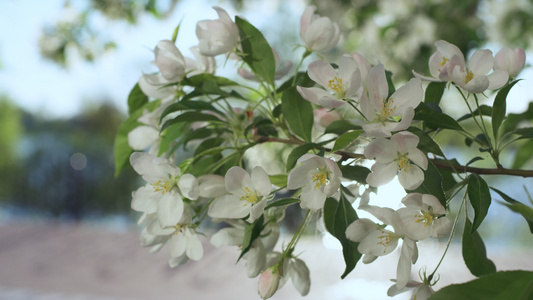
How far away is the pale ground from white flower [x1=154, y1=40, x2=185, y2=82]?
2121 mm

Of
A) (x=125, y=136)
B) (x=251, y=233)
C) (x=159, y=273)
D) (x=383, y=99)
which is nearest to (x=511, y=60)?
(x=383, y=99)

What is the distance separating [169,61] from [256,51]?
7 centimetres

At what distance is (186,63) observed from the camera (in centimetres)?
46

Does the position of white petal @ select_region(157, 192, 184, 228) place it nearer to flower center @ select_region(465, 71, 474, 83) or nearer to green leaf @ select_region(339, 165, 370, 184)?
green leaf @ select_region(339, 165, 370, 184)

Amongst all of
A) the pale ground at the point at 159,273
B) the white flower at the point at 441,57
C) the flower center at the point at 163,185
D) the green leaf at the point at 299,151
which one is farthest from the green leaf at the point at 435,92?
the pale ground at the point at 159,273

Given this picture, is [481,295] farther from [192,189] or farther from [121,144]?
[121,144]

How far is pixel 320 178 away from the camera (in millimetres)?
357

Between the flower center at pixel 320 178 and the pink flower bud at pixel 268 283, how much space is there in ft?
0.30

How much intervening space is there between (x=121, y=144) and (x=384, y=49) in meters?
1.68

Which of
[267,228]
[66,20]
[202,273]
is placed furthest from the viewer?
[202,273]

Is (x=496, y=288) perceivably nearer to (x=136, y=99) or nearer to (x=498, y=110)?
(x=498, y=110)

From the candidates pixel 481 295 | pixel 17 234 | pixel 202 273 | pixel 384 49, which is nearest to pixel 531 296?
pixel 481 295

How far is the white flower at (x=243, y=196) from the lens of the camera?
36cm

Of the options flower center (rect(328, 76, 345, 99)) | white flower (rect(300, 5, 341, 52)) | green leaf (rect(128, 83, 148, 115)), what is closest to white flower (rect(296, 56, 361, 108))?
flower center (rect(328, 76, 345, 99))
